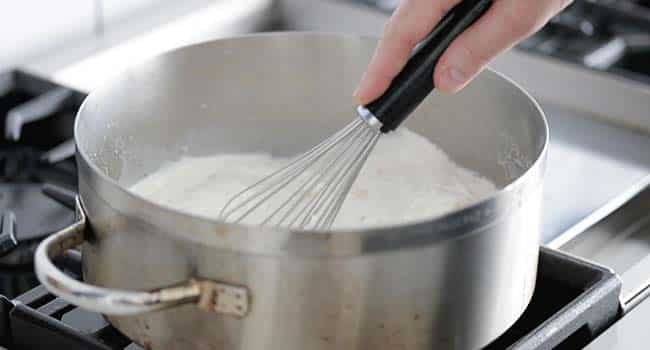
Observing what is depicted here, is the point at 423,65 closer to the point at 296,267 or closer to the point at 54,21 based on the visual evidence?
the point at 296,267

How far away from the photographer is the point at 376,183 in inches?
29.2

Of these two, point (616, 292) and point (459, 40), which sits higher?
point (459, 40)

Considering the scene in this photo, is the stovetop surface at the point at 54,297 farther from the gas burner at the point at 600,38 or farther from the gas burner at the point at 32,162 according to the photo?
the gas burner at the point at 600,38

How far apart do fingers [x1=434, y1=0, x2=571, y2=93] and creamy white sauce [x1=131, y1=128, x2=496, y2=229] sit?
0.33 feet

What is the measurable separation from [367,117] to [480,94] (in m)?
0.11

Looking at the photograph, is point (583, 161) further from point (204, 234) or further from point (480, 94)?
point (204, 234)

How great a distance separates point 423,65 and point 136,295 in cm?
18

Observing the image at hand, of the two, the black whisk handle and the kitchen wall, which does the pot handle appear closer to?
the black whisk handle

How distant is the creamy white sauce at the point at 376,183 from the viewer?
70 centimetres

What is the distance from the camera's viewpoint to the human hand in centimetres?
61

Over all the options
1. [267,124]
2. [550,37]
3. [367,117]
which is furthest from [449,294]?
[550,37]

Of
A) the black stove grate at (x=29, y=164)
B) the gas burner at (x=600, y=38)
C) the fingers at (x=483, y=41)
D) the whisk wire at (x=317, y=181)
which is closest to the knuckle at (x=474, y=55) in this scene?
the fingers at (x=483, y=41)

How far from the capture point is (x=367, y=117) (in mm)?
639

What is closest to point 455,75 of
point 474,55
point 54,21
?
point 474,55
